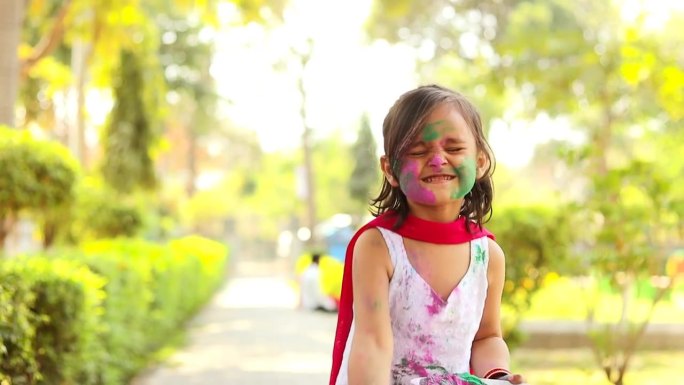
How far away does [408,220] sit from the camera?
240 cm

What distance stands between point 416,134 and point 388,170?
134 millimetres

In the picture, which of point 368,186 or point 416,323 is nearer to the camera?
point 416,323

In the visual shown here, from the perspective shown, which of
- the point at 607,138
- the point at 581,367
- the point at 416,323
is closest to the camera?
the point at 416,323

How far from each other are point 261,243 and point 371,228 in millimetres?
63196

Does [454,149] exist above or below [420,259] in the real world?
above

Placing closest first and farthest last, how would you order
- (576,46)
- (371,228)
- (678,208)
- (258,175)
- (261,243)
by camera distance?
(371,228), (678,208), (576,46), (258,175), (261,243)

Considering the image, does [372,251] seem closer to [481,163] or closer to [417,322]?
[417,322]

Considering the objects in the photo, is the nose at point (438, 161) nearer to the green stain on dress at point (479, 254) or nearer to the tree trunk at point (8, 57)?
the green stain on dress at point (479, 254)

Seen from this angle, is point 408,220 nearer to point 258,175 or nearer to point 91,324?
point 91,324

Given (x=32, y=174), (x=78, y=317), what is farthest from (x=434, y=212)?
A: (x=32, y=174)

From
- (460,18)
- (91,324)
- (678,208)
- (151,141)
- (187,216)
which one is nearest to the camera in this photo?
(91,324)

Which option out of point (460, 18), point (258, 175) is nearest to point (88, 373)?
point (460, 18)

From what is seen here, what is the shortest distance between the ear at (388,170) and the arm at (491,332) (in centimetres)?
31

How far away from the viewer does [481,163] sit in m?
2.48
